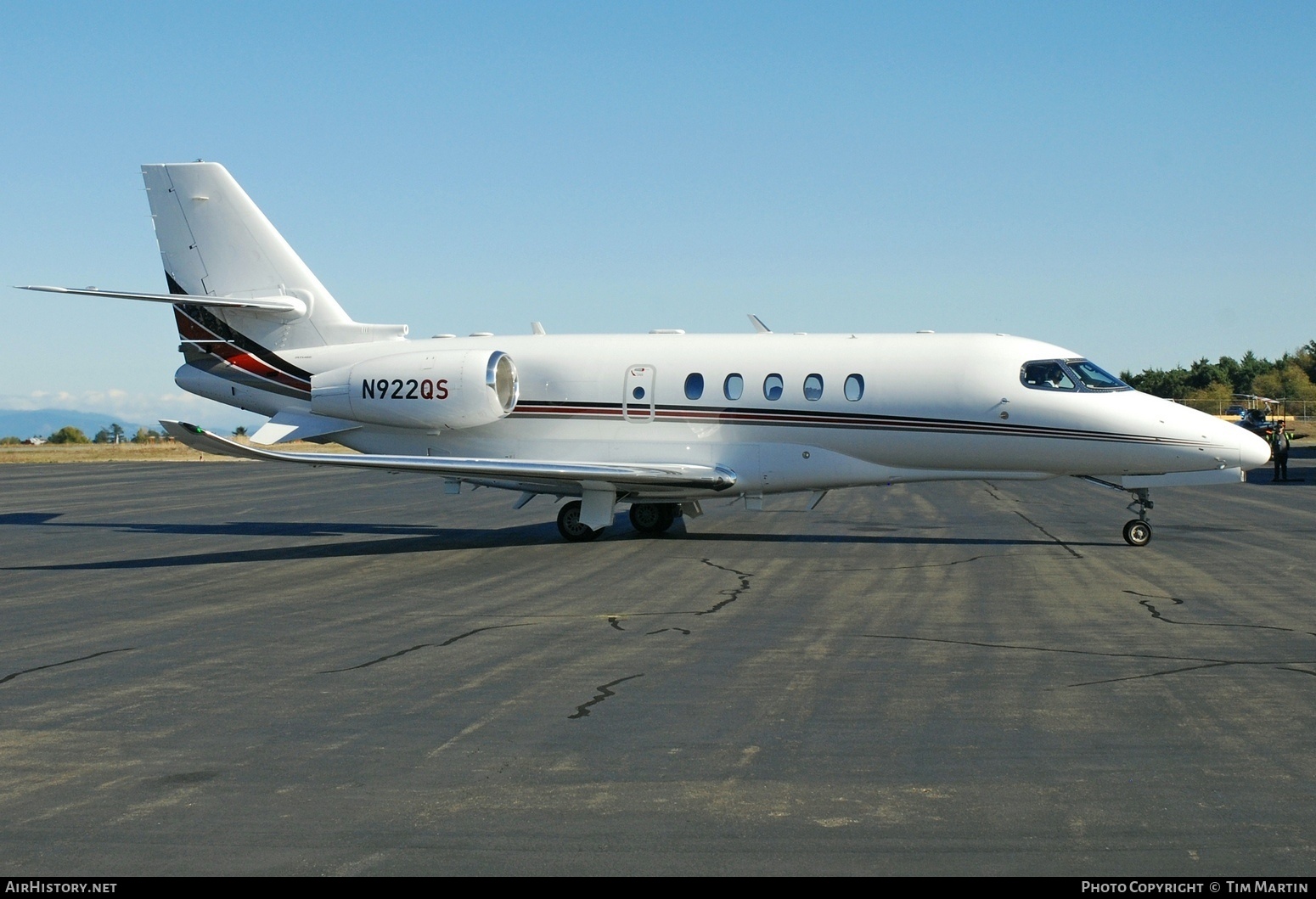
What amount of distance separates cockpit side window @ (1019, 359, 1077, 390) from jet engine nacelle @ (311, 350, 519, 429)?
8.09 m

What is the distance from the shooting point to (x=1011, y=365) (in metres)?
18.8

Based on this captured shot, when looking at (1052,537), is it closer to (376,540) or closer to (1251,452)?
(1251,452)

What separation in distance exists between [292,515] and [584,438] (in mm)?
8943

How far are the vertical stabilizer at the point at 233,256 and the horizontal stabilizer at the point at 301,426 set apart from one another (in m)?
1.27

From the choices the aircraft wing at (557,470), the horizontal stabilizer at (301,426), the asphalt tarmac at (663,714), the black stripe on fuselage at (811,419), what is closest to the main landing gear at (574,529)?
the aircraft wing at (557,470)

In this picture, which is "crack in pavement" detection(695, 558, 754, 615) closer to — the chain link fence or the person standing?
the person standing

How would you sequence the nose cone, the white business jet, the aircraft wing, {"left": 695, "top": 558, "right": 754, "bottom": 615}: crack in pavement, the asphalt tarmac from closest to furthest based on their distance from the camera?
the asphalt tarmac
{"left": 695, "top": 558, "right": 754, "bottom": 615}: crack in pavement
the nose cone
the aircraft wing
the white business jet

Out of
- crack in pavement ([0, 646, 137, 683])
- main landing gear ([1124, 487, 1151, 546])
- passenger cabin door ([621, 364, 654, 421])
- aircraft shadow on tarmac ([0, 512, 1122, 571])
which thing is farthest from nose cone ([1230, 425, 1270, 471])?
crack in pavement ([0, 646, 137, 683])

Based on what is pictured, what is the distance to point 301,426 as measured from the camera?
71.7 ft

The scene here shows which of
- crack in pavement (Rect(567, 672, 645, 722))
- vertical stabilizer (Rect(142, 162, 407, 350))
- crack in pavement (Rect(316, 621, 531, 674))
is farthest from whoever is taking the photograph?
vertical stabilizer (Rect(142, 162, 407, 350))

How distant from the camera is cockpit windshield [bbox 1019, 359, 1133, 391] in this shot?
61.0 feet

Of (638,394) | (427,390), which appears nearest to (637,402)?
(638,394)

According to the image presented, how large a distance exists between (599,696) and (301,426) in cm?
1469
